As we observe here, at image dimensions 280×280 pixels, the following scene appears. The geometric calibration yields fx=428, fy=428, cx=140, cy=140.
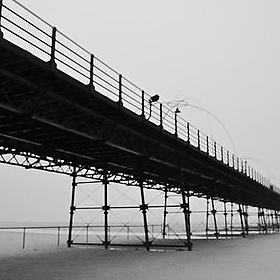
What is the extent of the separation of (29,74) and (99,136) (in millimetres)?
7108

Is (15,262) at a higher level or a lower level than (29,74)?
lower

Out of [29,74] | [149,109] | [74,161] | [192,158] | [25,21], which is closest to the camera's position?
[25,21]

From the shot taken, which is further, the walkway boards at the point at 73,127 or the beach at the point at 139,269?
the beach at the point at 139,269

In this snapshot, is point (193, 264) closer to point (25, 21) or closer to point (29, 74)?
point (29, 74)

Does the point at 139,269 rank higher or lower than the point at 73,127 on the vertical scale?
lower

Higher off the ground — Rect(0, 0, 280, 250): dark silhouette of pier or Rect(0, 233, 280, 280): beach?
Rect(0, 0, 280, 250): dark silhouette of pier

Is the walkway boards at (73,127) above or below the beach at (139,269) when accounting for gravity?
above

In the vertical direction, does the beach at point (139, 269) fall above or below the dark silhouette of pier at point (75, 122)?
below

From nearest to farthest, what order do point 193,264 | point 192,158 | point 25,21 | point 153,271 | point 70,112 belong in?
point 25,21, point 153,271, point 70,112, point 193,264, point 192,158

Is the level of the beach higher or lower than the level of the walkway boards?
lower

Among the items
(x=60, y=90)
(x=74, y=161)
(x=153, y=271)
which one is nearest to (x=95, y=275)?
(x=153, y=271)

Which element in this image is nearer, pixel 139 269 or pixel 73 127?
pixel 139 269

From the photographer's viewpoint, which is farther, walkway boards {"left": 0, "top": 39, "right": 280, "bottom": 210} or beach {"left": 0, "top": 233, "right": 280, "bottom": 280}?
beach {"left": 0, "top": 233, "right": 280, "bottom": 280}

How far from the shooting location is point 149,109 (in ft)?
73.7
